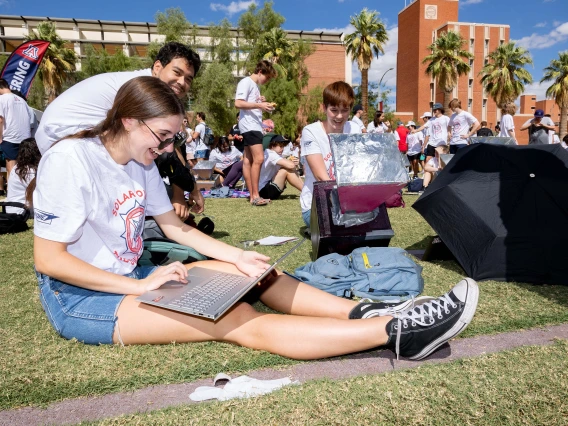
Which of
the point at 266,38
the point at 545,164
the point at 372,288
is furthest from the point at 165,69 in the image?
the point at 266,38

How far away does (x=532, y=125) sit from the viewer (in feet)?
38.7

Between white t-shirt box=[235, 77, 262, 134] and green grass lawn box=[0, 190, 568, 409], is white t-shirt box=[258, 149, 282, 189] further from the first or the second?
green grass lawn box=[0, 190, 568, 409]

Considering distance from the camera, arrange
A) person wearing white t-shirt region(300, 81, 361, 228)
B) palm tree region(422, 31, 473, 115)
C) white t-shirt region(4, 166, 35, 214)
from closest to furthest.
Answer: person wearing white t-shirt region(300, 81, 361, 228)
white t-shirt region(4, 166, 35, 214)
palm tree region(422, 31, 473, 115)

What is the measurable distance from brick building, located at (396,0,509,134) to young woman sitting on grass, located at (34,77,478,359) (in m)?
54.9

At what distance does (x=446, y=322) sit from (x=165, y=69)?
243cm

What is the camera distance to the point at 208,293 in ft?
Answer: 6.27

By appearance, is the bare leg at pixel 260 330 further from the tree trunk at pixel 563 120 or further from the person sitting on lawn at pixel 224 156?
the tree trunk at pixel 563 120

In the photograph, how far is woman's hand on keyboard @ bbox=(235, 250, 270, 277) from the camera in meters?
2.19

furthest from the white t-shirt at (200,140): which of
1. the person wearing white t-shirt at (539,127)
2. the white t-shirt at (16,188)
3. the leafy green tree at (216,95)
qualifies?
the leafy green tree at (216,95)

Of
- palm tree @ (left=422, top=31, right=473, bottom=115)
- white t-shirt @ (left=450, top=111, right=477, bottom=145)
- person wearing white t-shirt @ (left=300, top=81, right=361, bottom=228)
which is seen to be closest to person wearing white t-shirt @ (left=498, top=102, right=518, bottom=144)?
white t-shirt @ (left=450, top=111, right=477, bottom=145)

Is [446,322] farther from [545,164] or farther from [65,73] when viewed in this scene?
[65,73]

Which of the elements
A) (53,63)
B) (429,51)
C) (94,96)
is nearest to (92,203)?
(94,96)

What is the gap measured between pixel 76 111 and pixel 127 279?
1.51 meters

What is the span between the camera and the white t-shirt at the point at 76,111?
2.83 meters
